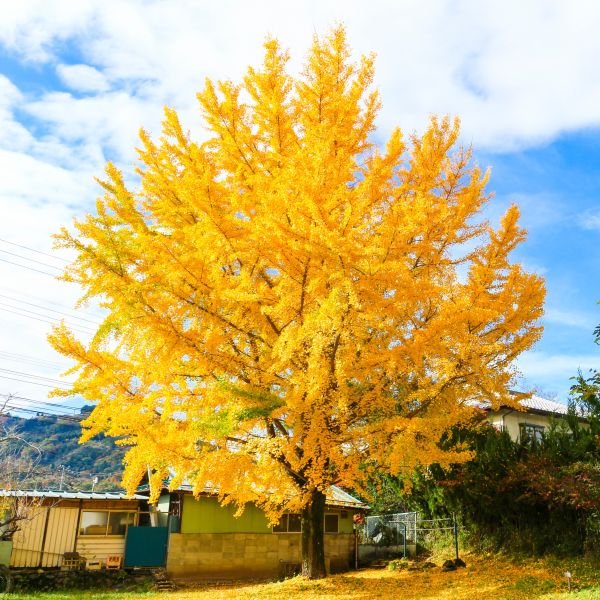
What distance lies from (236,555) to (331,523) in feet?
13.6

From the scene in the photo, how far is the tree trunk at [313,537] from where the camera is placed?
1327cm

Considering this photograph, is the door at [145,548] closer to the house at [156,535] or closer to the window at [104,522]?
the house at [156,535]

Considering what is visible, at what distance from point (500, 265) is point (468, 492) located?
28.6 feet

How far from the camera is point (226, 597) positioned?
1310 cm

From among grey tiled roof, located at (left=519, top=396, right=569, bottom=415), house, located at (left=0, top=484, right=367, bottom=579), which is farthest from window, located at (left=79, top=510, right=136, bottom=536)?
grey tiled roof, located at (left=519, top=396, right=569, bottom=415)

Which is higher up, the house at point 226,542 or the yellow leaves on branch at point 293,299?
the yellow leaves on branch at point 293,299

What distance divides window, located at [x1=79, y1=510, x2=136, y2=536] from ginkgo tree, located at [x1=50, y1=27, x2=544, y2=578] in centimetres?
806

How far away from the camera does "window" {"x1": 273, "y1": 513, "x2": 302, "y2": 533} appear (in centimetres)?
1958

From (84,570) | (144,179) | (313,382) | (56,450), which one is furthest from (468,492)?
(56,450)

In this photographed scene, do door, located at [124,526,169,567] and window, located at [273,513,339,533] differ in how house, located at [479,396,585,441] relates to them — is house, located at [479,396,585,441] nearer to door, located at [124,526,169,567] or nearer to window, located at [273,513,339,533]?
window, located at [273,513,339,533]

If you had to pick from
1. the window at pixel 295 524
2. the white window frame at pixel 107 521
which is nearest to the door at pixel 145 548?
the white window frame at pixel 107 521

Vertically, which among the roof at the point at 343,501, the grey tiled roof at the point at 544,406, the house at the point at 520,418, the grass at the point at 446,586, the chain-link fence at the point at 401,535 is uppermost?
the grey tiled roof at the point at 544,406

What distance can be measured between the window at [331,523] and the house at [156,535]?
4.08 feet

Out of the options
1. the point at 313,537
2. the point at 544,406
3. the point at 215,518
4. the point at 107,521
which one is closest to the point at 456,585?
the point at 313,537
